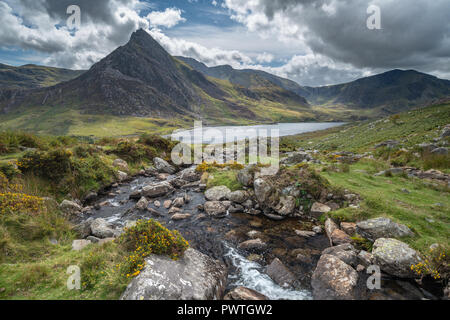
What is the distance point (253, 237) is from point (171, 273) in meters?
7.06

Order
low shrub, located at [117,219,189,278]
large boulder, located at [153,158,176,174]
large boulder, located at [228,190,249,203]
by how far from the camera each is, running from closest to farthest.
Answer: low shrub, located at [117,219,189,278] → large boulder, located at [228,190,249,203] → large boulder, located at [153,158,176,174]

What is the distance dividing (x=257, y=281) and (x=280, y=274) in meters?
1.21

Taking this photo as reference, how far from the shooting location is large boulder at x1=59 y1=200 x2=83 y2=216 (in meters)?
15.8

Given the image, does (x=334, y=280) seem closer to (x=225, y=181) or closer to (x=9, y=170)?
(x=225, y=181)

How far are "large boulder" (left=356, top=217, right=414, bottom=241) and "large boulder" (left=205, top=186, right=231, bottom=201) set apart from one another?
11.0 meters

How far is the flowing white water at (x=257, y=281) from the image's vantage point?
28.0 feet

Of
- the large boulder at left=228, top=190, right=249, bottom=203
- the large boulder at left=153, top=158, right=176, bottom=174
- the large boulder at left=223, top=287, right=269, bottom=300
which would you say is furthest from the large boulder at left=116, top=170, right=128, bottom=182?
the large boulder at left=223, top=287, right=269, bottom=300

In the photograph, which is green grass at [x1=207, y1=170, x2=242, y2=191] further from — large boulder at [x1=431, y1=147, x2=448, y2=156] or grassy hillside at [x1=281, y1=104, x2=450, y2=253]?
large boulder at [x1=431, y1=147, x2=448, y2=156]

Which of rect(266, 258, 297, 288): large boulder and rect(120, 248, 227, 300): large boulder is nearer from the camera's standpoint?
rect(120, 248, 227, 300): large boulder

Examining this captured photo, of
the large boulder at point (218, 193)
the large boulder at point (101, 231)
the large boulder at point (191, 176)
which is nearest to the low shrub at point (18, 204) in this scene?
the large boulder at point (101, 231)

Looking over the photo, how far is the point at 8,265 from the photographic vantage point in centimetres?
758

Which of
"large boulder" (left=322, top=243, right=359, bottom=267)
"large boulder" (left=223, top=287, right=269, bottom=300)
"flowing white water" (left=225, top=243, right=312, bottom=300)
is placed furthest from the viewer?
"large boulder" (left=322, top=243, right=359, bottom=267)
